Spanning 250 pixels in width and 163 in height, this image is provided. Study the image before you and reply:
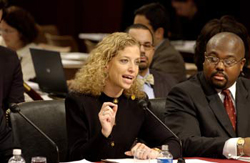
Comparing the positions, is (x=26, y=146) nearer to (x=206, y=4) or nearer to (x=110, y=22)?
(x=206, y=4)

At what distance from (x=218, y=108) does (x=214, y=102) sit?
48 millimetres

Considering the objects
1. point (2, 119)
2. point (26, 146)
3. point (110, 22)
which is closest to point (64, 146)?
point (26, 146)

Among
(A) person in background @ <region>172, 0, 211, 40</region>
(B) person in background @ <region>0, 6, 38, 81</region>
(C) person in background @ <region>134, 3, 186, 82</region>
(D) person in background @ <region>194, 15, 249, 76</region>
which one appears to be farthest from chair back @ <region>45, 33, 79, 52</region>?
(D) person in background @ <region>194, 15, 249, 76</region>

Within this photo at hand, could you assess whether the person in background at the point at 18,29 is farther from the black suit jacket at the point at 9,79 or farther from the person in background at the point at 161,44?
the black suit jacket at the point at 9,79

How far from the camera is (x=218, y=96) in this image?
4.12 metres

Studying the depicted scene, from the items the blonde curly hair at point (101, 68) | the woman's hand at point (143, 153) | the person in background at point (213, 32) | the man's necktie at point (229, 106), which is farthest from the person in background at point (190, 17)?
the woman's hand at point (143, 153)

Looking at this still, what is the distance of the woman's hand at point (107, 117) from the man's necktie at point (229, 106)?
34.7 inches

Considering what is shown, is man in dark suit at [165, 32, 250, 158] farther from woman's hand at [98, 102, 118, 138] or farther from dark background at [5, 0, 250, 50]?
dark background at [5, 0, 250, 50]

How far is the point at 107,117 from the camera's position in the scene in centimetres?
352

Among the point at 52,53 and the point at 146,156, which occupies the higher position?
the point at 52,53

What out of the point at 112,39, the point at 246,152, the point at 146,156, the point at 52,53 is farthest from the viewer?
the point at 52,53

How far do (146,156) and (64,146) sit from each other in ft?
2.53

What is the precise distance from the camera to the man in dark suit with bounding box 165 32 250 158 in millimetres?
4031

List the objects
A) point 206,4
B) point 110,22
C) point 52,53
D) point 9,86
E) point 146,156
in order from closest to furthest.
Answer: point 146,156
point 9,86
point 52,53
point 206,4
point 110,22
